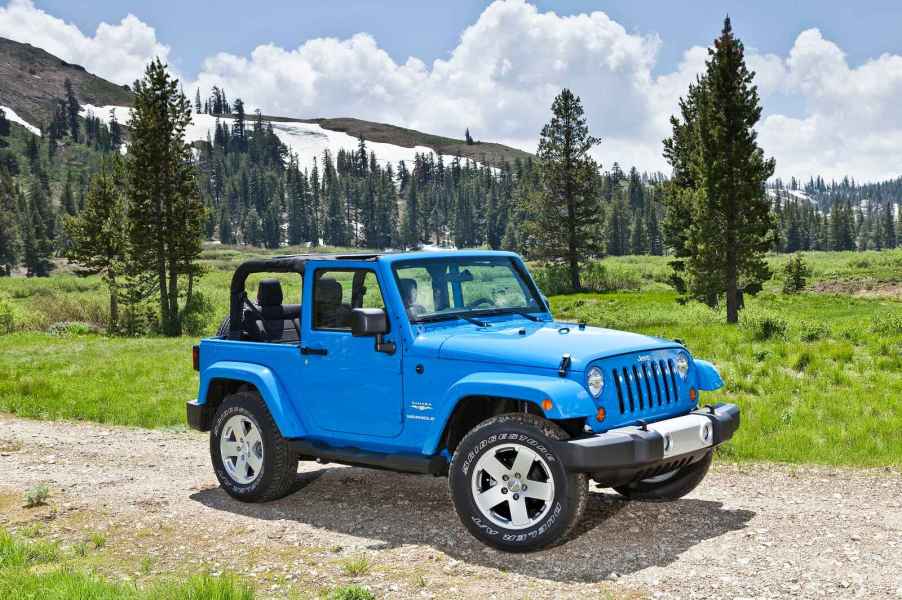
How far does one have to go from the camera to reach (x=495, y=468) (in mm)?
6422

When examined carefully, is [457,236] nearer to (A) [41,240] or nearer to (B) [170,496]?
(A) [41,240]

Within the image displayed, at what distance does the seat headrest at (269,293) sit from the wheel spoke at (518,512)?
3.78 metres

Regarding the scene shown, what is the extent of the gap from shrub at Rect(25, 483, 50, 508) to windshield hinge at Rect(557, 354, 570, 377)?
5.70 meters

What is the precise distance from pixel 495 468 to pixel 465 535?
0.99m

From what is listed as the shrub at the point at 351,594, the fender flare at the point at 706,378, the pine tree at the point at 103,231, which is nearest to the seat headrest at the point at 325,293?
the shrub at the point at 351,594

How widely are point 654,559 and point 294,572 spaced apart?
270 centimetres

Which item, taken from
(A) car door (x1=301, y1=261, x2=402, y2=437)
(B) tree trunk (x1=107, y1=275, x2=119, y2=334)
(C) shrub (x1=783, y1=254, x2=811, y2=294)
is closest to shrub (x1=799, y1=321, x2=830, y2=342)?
(A) car door (x1=301, y1=261, x2=402, y2=437)

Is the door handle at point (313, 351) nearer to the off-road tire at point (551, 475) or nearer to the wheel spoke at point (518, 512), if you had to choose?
the off-road tire at point (551, 475)

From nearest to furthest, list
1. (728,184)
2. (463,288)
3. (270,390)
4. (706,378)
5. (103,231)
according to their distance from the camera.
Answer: (706,378), (463,288), (270,390), (728,184), (103,231)

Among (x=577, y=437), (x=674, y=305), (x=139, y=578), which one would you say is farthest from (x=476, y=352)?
(x=674, y=305)

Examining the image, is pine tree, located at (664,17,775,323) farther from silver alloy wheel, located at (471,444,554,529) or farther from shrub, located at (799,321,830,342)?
silver alloy wheel, located at (471,444,554,529)

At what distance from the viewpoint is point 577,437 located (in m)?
6.22

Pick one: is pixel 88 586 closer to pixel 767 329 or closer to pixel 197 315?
pixel 767 329

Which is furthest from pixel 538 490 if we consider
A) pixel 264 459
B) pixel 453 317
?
pixel 264 459
